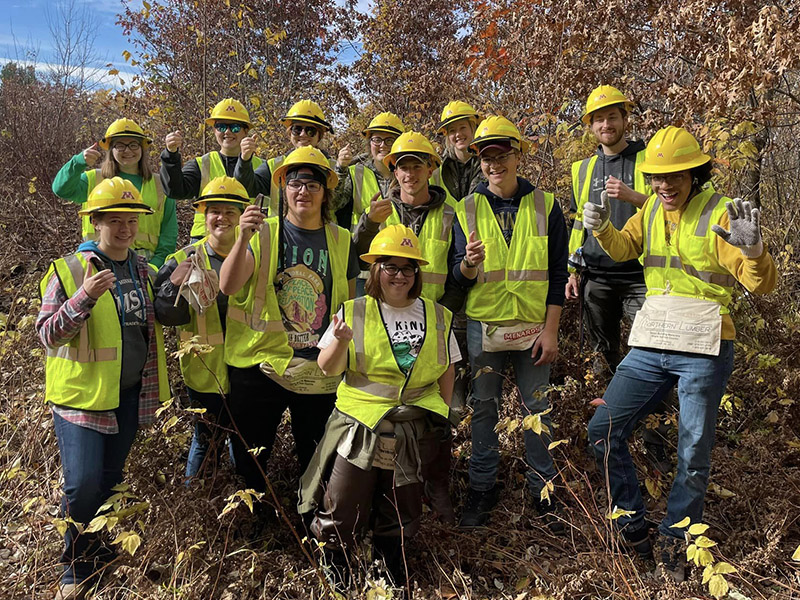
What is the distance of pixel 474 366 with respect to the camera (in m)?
4.04

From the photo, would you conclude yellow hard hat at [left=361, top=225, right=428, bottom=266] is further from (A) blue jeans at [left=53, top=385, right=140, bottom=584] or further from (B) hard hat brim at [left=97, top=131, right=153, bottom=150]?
(B) hard hat brim at [left=97, top=131, right=153, bottom=150]

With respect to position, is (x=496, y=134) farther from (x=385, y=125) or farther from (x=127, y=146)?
(x=127, y=146)

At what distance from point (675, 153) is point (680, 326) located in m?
0.96

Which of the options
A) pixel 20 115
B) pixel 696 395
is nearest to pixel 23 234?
pixel 20 115

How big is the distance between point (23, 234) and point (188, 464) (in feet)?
20.5

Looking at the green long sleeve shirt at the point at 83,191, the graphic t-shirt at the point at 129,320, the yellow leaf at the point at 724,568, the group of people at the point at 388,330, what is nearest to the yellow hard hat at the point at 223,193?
the group of people at the point at 388,330

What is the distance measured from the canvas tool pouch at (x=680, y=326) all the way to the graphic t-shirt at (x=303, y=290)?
188cm

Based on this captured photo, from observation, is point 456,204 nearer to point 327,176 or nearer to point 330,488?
point 327,176

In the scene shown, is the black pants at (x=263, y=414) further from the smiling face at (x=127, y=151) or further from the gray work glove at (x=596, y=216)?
the smiling face at (x=127, y=151)

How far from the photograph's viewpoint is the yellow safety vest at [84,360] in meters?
3.10

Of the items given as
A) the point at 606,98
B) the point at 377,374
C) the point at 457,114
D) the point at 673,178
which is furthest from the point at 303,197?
the point at 606,98

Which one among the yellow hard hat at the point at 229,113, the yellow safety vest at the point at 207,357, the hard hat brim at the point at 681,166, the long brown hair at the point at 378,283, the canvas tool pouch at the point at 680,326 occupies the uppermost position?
the yellow hard hat at the point at 229,113

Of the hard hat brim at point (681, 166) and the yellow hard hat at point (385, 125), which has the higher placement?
the yellow hard hat at point (385, 125)

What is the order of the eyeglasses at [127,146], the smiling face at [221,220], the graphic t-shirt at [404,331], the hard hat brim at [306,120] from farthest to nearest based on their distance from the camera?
the hard hat brim at [306,120]
the eyeglasses at [127,146]
the smiling face at [221,220]
the graphic t-shirt at [404,331]
